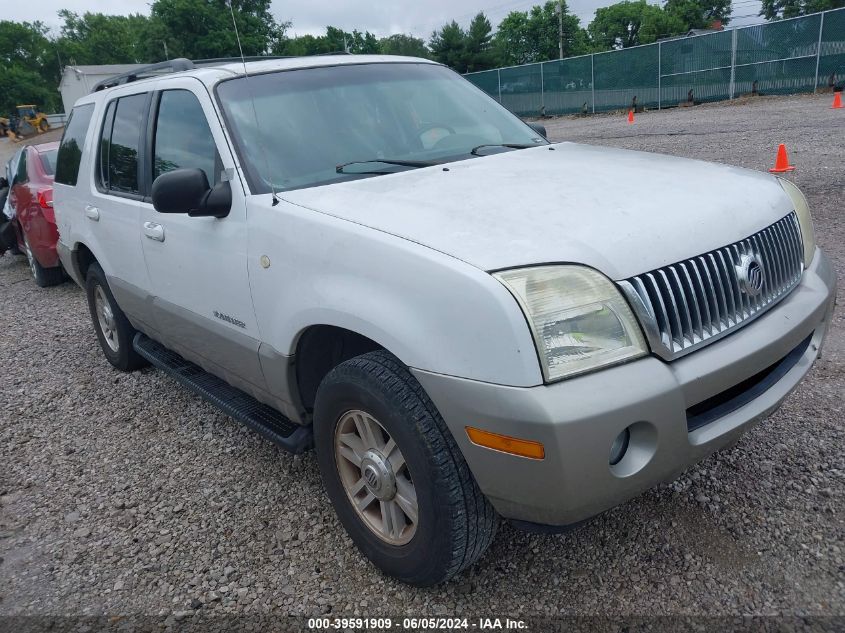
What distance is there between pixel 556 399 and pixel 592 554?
108 centimetres

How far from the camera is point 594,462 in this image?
1981mm

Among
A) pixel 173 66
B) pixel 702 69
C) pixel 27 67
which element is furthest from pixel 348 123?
pixel 27 67

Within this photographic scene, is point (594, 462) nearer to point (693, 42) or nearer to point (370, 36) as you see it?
point (693, 42)

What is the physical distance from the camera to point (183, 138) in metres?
3.51

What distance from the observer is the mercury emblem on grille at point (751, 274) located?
2.39m

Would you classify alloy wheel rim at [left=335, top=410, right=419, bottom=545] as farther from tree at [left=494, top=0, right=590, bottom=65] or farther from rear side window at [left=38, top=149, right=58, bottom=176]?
tree at [left=494, top=0, right=590, bottom=65]

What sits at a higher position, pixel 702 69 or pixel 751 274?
pixel 751 274

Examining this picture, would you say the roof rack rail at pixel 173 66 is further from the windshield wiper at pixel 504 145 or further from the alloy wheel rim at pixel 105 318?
the alloy wheel rim at pixel 105 318

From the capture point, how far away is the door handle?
11.7 feet

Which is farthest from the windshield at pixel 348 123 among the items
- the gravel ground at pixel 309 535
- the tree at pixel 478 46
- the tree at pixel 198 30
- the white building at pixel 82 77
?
the white building at pixel 82 77

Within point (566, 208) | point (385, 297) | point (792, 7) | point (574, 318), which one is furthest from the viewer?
point (792, 7)

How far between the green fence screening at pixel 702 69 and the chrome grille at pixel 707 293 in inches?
895

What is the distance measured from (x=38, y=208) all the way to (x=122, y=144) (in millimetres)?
4104

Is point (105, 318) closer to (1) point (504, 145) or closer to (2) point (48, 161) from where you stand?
(1) point (504, 145)
